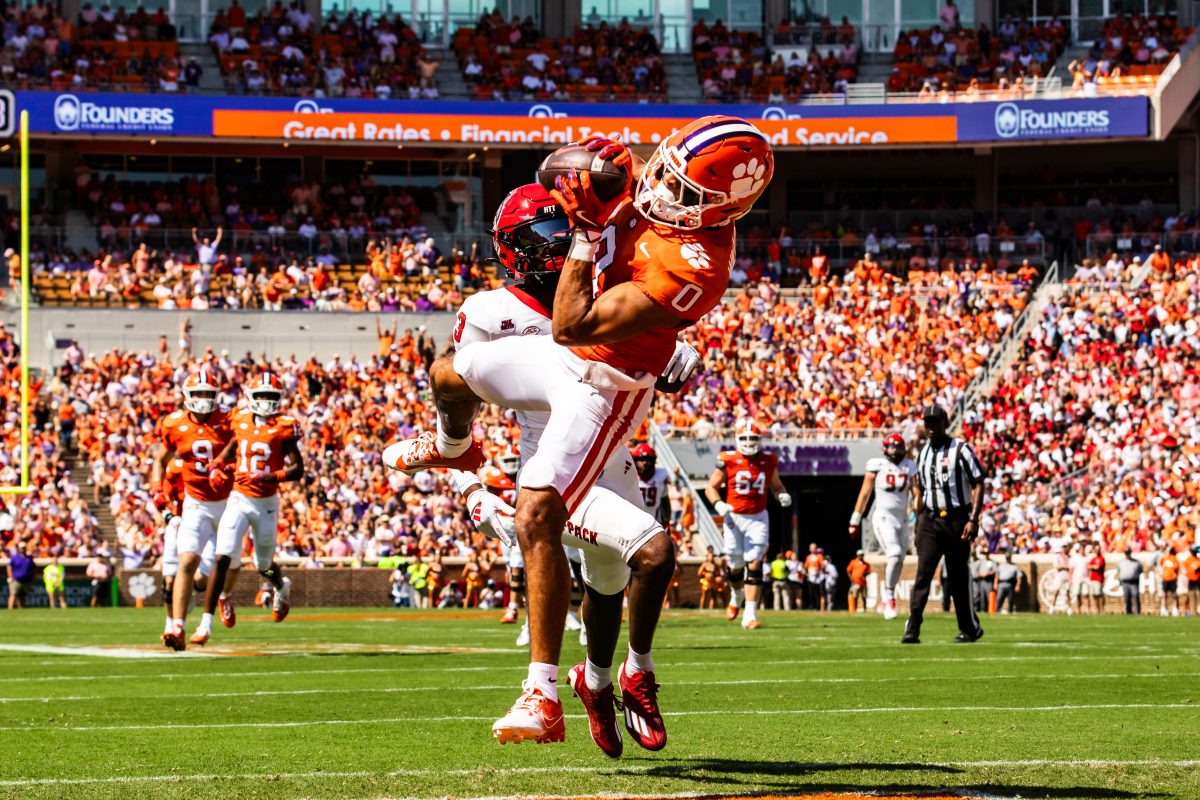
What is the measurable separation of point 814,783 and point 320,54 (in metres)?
37.9

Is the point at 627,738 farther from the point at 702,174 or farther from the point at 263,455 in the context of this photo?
the point at 263,455

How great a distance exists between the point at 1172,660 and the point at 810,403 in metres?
21.9

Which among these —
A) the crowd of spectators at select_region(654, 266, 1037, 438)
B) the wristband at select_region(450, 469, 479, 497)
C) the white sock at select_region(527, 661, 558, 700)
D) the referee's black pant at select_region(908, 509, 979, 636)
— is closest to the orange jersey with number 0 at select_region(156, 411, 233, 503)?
the wristband at select_region(450, 469, 479, 497)

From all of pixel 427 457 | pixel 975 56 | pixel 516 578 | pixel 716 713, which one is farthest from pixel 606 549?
pixel 975 56

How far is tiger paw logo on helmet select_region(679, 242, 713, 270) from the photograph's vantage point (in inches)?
251

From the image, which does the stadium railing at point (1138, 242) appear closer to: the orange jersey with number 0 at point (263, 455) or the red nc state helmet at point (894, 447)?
the red nc state helmet at point (894, 447)

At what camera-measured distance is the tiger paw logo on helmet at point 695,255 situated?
6383mm

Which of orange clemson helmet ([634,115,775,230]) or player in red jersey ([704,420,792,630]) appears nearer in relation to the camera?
orange clemson helmet ([634,115,775,230])

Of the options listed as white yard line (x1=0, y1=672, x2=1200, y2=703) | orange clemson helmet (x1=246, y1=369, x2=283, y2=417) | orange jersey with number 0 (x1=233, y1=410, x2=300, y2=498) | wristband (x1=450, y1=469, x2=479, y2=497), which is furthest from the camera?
orange clemson helmet (x1=246, y1=369, x2=283, y2=417)

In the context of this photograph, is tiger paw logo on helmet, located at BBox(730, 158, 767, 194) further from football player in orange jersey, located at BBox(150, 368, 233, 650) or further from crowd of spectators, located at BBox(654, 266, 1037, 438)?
crowd of spectators, located at BBox(654, 266, 1037, 438)

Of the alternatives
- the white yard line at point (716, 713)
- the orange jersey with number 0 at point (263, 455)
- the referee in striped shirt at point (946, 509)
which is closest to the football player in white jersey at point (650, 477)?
the referee in striped shirt at point (946, 509)

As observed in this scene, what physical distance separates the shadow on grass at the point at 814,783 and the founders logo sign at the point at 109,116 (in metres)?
34.3

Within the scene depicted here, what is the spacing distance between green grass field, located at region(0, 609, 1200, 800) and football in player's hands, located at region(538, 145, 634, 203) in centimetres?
213

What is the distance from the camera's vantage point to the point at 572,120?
40.9m
